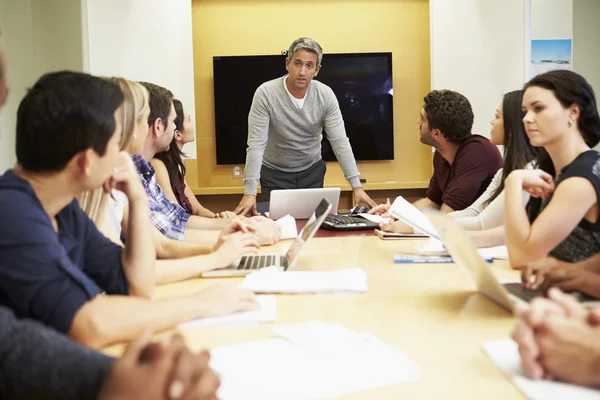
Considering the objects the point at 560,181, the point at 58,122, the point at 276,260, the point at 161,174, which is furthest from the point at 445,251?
the point at 161,174

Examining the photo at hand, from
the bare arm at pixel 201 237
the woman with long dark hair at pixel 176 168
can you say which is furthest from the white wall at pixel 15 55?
the bare arm at pixel 201 237

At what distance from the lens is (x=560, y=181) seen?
1723 millimetres

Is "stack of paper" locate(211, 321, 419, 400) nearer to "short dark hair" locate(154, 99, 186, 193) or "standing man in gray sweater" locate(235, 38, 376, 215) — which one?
"short dark hair" locate(154, 99, 186, 193)

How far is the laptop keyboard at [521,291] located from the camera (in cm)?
126

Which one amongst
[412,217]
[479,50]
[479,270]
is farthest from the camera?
[479,50]

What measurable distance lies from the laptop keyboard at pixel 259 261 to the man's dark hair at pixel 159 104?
3.15 feet

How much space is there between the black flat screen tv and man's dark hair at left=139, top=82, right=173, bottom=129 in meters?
2.51

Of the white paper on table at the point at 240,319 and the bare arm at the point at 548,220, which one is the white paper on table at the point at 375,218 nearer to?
the bare arm at the point at 548,220

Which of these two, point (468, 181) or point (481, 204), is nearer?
point (481, 204)

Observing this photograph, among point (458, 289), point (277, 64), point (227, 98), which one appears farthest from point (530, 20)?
point (458, 289)

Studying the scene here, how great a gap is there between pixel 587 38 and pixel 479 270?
4.21 m

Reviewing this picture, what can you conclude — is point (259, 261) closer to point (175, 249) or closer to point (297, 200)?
point (175, 249)

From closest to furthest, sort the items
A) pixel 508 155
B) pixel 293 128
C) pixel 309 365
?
pixel 309 365 → pixel 508 155 → pixel 293 128

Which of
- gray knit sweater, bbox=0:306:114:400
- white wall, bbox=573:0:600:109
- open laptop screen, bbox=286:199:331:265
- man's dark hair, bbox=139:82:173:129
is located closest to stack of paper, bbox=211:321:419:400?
gray knit sweater, bbox=0:306:114:400
